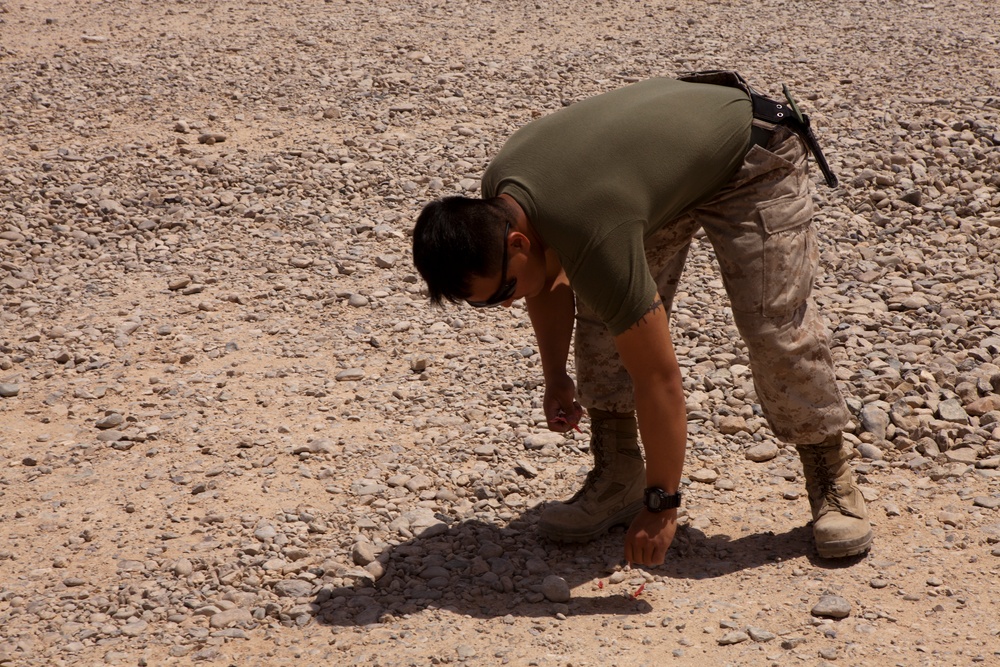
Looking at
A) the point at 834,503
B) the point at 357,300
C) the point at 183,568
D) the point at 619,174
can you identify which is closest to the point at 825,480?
the point at 834,503

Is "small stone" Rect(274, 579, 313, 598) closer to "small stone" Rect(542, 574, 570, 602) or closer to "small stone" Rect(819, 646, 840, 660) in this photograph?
"small stone" Rect(542, 574, 570, 602)

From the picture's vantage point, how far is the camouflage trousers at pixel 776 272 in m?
3.29

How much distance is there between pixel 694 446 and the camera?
14.3 ft

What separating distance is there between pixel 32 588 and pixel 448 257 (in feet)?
6.73

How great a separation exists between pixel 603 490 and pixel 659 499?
2.41ft

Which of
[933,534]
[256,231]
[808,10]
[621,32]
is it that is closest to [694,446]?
[933,534]

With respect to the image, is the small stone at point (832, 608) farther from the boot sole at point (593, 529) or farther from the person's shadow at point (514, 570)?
the boot sole at point (593, 529)

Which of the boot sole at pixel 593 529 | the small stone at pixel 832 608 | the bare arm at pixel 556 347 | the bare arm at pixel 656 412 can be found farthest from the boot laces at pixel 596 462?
the small stone at pixel 832 608

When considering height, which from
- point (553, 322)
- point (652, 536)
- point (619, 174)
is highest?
point (619, 174)

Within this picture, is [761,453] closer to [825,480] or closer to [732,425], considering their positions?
[732,425]

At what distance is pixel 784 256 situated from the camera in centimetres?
330

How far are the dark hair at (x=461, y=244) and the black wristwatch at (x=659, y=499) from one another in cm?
86

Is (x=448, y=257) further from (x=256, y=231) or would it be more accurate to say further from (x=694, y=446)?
(x=256, y=231)

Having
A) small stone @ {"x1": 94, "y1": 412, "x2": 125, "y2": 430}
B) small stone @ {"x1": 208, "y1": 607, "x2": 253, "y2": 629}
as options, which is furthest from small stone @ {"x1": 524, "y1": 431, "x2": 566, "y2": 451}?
small stone @ {"x1": 94, "y1": 412, "x2": 125, "y2": 430}
